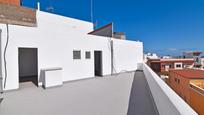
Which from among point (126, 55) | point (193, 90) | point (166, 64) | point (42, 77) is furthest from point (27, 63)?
point (166, 64)

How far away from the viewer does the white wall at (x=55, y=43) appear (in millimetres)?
4855

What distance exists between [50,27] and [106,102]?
4.59m

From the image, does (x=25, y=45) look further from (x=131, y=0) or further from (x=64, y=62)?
(x=131, y=0)

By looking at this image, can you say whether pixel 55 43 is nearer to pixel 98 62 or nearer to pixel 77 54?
pixel 77 54

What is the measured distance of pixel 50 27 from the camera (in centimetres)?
600

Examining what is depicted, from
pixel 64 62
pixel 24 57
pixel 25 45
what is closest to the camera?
pixel 25 45

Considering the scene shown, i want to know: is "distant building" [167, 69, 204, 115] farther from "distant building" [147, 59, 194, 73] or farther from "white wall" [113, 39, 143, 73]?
"distant building" [147, 59, 194, 73]

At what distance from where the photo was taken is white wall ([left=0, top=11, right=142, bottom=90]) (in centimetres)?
486

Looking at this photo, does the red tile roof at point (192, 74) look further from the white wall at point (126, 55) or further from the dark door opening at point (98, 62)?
the dark door opening at point (98, 62)

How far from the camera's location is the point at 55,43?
6.12 metres

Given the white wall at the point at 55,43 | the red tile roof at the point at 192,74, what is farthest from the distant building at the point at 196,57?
the white wall at the point at 55,43

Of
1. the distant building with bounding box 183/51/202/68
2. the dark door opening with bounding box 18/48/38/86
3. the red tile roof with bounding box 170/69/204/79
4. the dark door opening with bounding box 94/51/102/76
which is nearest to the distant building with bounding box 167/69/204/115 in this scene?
the red tile roof with bounding box 170/69/204/79

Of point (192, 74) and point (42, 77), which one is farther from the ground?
point (42, 77)


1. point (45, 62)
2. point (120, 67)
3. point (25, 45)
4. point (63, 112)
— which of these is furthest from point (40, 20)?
point (120, 67)
